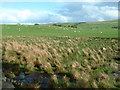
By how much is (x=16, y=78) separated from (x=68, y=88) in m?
3.05

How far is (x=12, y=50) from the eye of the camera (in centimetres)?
2047

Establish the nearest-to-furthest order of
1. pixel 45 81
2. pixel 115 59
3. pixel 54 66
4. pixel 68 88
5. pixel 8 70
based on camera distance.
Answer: pixel 68 88 → pixel 45 81 → pixel 8 70 → pixel 54 66 → pixel 115 59

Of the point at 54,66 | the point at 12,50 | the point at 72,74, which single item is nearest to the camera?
the point at 72,74

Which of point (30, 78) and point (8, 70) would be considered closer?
point (30, 78)

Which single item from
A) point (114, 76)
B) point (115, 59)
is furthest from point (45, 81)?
point (115, 59)

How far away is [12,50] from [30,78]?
9205 mm

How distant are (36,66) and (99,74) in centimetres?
421

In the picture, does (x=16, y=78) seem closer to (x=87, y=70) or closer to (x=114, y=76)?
(x=87, y=70)

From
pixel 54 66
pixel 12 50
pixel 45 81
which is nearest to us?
pixel 45 81

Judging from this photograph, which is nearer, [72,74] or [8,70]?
[72,74]

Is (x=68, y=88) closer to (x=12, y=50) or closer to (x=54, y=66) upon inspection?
(x=54, y=66)

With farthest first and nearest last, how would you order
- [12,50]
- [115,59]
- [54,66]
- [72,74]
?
[12,50] → [115,59] → [54,66] → [72,74]

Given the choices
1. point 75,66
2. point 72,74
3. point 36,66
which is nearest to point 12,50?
point 36,66

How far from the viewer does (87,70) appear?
12961 millimetres
